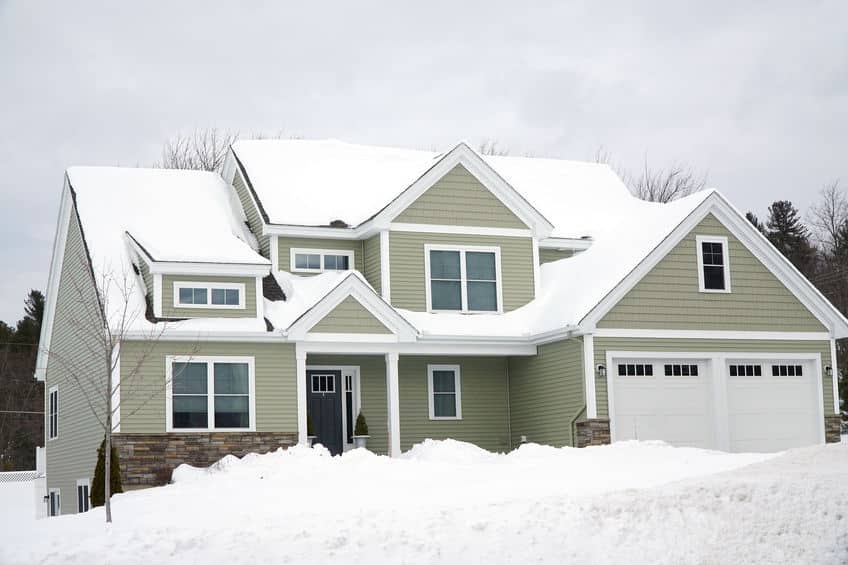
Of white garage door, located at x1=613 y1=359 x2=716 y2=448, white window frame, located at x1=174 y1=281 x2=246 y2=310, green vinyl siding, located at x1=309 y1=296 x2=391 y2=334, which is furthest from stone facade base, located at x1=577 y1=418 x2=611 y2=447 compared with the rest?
white window frame, located at x1=174 y1=281 x2=246 y2=310

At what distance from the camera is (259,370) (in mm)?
23531

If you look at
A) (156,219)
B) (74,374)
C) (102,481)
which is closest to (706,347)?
(156,219)

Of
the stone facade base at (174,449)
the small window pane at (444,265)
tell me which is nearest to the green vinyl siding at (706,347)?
the small window pane at (444,265)

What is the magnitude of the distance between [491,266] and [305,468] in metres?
8.91

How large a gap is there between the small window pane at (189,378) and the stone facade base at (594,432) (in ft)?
25.9

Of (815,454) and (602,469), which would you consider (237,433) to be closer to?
(602,469)

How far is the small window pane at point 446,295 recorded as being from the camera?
2675cm

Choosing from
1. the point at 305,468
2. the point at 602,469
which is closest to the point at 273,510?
the point at 305,468

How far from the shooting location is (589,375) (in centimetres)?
2427

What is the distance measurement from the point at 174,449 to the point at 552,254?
11234 millimetres

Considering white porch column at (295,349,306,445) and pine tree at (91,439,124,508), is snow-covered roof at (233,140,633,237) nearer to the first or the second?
white porch column at (295,349,306,445)

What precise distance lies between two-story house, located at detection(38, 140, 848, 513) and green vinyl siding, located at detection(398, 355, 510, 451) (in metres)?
0.05

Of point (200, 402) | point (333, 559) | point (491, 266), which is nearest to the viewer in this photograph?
point (333, 559)

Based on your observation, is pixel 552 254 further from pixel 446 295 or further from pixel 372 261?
pixel 372 261
